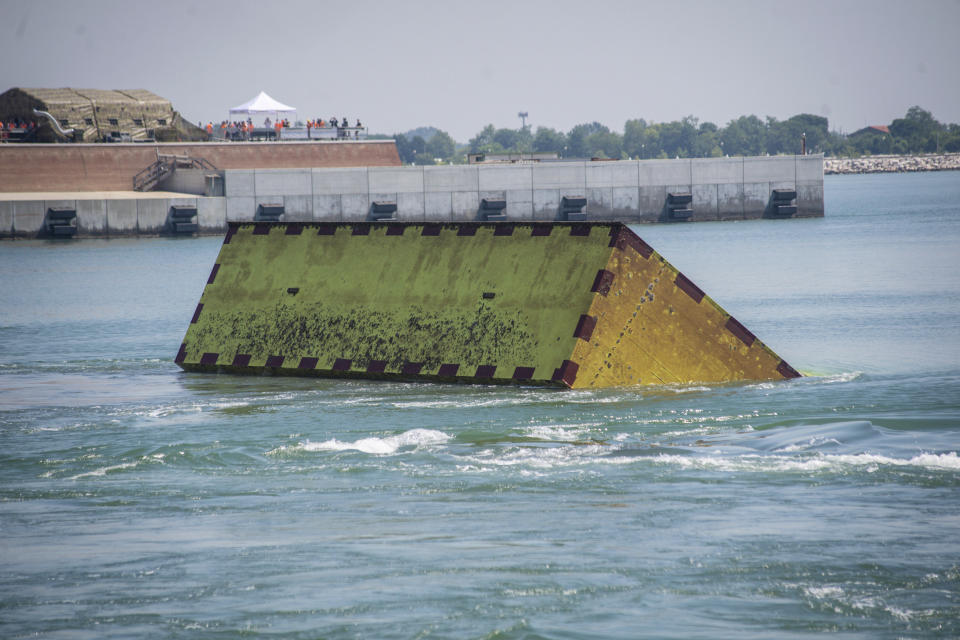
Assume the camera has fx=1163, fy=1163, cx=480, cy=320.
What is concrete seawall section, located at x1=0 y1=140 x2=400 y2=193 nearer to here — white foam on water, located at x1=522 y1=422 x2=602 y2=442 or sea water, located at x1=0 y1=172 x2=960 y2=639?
sea water, located at x1=0 y1=172 x2=960 y2=639

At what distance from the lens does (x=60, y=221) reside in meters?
55.2

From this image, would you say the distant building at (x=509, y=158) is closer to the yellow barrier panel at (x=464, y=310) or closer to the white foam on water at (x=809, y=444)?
the yellow barrier panel at (x=464, y=310)

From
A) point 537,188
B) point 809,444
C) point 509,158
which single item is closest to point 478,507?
point 809,444

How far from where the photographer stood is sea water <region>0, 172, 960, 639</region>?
610 cm

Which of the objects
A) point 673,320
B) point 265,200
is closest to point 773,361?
point 673,320

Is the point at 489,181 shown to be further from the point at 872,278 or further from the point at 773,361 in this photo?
A: the point at 773,361

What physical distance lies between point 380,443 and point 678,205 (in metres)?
58.3

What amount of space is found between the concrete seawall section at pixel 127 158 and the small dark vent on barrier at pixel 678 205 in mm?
16807

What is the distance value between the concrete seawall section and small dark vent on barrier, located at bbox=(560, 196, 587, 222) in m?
12.3

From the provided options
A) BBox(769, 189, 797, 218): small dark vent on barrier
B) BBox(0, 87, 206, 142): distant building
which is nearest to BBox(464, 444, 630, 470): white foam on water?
BBox(769, 189, 797, 218): small dark vent on barrier

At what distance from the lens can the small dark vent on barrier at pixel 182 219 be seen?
57.1m

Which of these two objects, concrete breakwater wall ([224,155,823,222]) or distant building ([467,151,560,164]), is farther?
distant building ([467,151,560,164])

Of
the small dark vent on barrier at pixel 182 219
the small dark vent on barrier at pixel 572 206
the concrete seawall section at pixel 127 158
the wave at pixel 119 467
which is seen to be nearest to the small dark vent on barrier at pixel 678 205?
the small dark vent on barrier at pixel 572 206

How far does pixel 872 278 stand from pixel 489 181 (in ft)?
112
